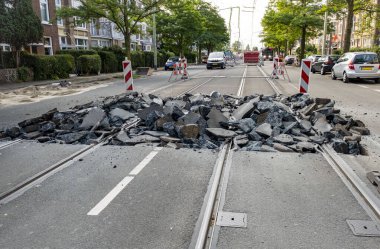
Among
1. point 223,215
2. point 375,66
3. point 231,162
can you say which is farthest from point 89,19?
point 223,215

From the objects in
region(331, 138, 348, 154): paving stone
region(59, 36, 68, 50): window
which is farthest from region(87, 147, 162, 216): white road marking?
region(59, 36, 68, 50): window

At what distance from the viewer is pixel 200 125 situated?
7.43m

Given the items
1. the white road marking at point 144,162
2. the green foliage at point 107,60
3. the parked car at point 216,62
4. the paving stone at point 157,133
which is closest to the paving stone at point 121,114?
the paving stone at point 157,133

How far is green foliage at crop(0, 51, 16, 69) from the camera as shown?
2320 centimetres

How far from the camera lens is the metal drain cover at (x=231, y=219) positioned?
12.1 feet

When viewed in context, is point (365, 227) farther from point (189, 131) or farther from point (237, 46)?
point (237, 46)

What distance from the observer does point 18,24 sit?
23453 millimetres

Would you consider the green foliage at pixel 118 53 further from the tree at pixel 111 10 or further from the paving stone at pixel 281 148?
the paving stone at pixel 281 148

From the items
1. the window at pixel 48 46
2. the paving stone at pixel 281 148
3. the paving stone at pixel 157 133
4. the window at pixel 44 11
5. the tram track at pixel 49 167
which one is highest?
the window at pixel 44 11

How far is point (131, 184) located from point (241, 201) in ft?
5.06

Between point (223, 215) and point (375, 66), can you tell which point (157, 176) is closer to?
point (223, 215)

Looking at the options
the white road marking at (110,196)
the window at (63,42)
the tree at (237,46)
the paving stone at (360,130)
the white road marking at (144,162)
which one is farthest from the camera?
the tree at (237,46)

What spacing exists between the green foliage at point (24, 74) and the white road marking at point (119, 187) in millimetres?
20217

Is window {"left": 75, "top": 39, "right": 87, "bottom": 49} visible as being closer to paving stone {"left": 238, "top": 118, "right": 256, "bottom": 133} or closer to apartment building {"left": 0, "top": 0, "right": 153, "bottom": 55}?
apartment building {"left": 0, "top": 0, "right": 153, "bottom": 55}
